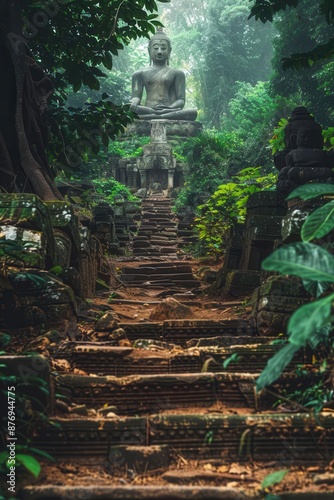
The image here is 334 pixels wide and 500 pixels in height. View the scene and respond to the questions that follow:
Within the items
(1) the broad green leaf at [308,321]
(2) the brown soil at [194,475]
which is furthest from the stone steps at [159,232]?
(1) the broad green leaf at [308,321]

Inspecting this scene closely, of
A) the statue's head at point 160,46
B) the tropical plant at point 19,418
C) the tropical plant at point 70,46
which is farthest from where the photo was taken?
the statue's head at point 160,46

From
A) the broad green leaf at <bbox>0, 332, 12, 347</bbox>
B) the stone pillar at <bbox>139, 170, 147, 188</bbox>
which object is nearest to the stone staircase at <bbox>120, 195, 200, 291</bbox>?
the stone pillar at <bbox>139, 170, 147, 188</bbox>

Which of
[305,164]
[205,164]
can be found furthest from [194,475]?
[205,164]

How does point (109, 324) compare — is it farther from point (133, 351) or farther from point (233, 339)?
point (233, 339)

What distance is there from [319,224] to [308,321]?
72 cm

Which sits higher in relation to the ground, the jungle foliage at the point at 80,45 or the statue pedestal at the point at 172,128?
the statue pedestal at the point at 172,128

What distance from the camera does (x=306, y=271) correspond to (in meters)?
1.83

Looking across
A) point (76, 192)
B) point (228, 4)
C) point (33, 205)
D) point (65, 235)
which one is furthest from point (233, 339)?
point (228, 4)

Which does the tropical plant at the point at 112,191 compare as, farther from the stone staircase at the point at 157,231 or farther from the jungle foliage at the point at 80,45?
the jungle foliage at the point at 80,45

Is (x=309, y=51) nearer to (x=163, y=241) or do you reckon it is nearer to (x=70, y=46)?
(x=70, y=46)

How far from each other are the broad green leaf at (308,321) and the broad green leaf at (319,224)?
22.7 inches

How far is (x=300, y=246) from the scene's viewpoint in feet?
6.22

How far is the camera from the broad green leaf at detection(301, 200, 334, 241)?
2.23 metres

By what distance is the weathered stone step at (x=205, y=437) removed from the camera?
263cm
